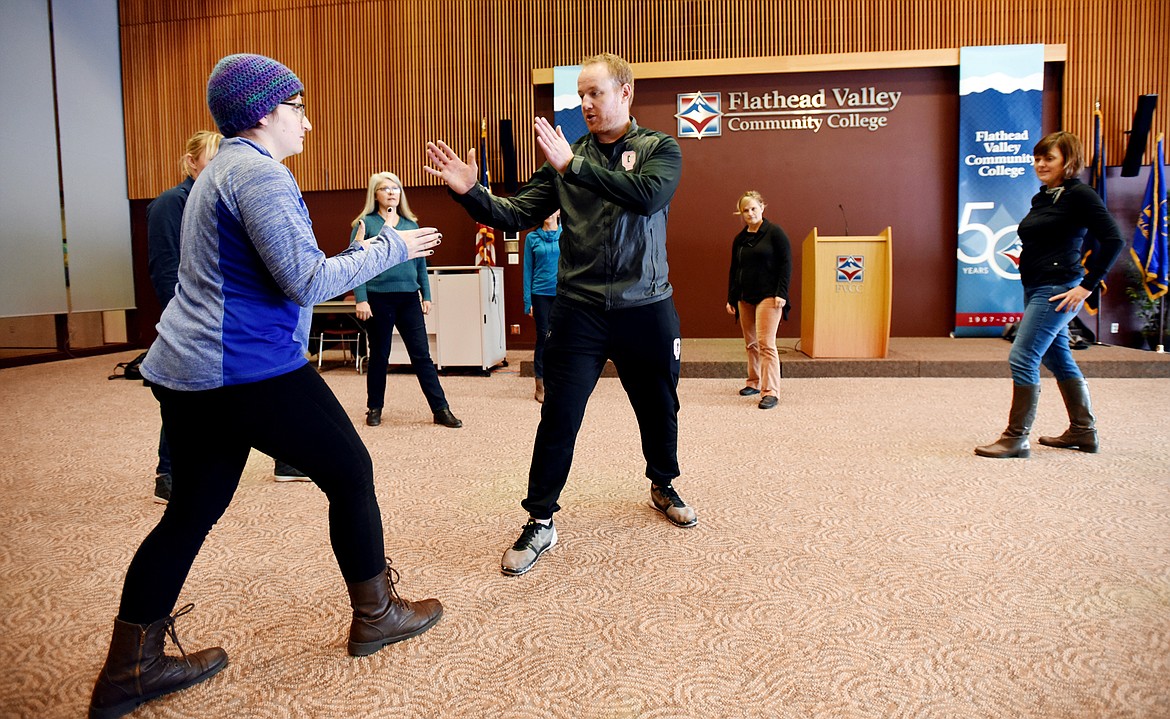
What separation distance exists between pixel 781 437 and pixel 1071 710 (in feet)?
8.99

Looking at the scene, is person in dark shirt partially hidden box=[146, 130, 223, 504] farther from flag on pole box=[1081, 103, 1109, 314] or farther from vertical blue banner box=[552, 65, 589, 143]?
flag on pole box=[1081, 103, 1109, 314]

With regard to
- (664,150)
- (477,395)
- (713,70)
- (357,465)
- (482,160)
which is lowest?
(477,395)

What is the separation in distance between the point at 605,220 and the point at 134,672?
5.67ft

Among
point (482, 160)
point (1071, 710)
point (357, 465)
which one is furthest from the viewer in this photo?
point (482, 160)

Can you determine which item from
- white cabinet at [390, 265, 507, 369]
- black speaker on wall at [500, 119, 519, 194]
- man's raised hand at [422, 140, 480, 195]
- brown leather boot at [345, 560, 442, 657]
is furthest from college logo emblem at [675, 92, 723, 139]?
brown leather boot at [345, 560, 442, 657]

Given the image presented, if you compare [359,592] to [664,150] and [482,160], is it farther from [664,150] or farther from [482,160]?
[482,160]

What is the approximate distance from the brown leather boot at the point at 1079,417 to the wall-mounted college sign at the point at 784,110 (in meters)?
5.27

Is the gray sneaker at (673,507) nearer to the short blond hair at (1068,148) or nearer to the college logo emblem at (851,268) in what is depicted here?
the short blond hair at (1068,148)

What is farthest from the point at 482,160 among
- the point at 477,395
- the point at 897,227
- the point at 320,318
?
the point at 897,227

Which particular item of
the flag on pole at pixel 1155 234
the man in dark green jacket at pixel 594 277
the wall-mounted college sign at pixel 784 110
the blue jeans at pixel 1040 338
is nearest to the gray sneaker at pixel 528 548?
the man in dark green jacket at pixel 594 277

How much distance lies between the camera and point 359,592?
1836mm

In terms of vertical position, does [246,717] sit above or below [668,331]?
below

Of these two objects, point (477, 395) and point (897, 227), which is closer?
point (477, 395)

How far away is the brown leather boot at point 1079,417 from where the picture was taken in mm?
3795
